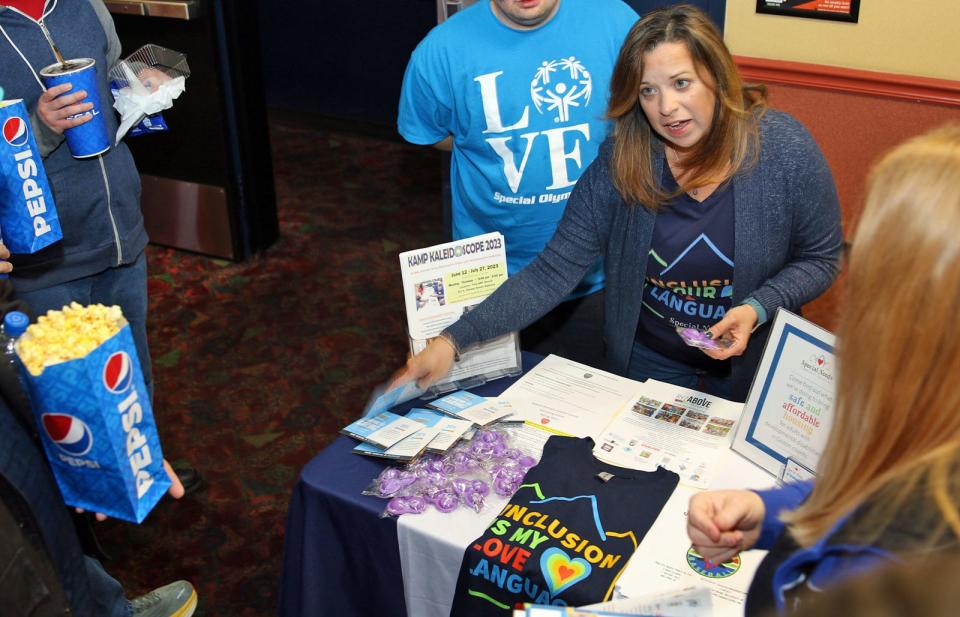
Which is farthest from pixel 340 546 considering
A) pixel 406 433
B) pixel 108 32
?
pixel 108 32

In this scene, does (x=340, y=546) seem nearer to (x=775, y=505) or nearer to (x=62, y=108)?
(x=775, y=505)

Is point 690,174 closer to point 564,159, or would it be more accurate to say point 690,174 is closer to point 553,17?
point 564,159

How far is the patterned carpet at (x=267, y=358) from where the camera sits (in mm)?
2748

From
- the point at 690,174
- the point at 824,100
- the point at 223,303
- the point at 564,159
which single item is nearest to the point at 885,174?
the point at 690,174

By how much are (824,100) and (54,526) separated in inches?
117

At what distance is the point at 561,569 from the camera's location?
58.2 inches

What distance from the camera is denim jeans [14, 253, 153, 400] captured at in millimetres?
2336

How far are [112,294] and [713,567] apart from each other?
180 centimetres

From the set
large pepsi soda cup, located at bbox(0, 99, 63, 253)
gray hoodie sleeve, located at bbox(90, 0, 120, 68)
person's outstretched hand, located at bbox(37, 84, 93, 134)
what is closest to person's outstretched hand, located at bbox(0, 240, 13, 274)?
large pepsi soda cup, located at bbox(0, 99, 63, 253)

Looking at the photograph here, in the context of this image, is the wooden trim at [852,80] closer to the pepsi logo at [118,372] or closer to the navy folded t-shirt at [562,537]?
the navy folded t-shirt at [562,537]

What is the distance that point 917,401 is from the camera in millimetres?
896

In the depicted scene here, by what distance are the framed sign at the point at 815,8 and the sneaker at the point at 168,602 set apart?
2.78m

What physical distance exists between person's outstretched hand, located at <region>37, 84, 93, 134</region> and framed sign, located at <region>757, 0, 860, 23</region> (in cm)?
243

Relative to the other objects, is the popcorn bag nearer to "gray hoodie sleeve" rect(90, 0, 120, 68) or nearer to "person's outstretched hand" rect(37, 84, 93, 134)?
"person's outstretched hand" rect(37, 84, 93, 134)
